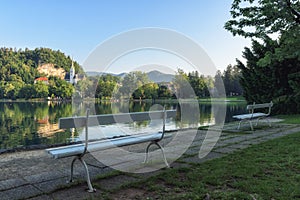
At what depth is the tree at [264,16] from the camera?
6523 millimetres

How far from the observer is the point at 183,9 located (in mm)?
14242

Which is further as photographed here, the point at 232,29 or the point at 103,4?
the point at 103,4

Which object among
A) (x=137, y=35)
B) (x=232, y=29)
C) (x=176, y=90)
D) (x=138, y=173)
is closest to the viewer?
(x=138, y=173)

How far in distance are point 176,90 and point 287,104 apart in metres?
7.21

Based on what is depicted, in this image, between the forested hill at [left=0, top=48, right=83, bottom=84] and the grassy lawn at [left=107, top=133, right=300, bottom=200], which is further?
the forested hill at [left=0, top=48, right=83, bottom=84]

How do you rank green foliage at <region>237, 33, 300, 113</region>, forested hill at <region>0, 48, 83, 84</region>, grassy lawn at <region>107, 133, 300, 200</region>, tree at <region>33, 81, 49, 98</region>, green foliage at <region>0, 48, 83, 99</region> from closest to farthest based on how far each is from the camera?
grassy lawn at <region>107, 133, 300, 200</region> → green foliage at <region>237, 33, 300, 113</region> → tree at <region>33, 81, 49, 98</region> → green foliage at <region>0, 48, 83, 99</region> → forested hill at <region>0, 48, 83, 84</region>

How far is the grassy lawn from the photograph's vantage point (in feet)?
9.13

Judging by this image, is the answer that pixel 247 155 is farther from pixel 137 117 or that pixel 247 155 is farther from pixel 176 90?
pixel 176 90

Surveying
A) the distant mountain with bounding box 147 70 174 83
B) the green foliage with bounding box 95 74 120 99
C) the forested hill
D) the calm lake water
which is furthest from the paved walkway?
the forested hill

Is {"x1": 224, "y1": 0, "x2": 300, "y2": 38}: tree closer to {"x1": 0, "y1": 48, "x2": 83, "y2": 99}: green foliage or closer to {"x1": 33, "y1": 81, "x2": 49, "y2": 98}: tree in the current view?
{"x1": 0, "y1": 48, "x2": 83, "y2": 99}: green foliage

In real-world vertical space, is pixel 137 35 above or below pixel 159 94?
above

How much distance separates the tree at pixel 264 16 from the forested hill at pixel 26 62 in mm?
94693

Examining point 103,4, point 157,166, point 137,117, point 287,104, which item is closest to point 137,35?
point 137,117

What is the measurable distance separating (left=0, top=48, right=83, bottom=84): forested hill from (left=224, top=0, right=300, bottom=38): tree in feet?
311
